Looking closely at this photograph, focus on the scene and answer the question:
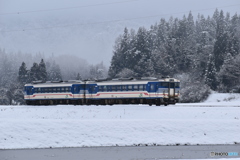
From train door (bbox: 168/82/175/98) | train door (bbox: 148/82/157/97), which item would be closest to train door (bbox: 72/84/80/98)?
train door (bbox: 148/82/157/97)

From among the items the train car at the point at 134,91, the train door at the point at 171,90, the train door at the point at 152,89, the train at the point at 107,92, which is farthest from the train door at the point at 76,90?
the train door at the point at 171,90

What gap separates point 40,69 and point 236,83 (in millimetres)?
47301

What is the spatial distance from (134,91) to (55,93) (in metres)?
12.4

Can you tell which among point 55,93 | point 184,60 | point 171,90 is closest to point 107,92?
point 171,90

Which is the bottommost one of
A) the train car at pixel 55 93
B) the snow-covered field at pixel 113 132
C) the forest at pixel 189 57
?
the snow-covered field at pixel 113 132

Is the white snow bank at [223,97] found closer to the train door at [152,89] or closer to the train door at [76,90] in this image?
the train door at [152,89]

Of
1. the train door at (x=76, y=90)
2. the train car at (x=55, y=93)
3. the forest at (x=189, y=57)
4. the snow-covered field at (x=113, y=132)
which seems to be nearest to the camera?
the snow-covered field at (x=113, y=132)

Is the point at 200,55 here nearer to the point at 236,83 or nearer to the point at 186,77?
the point at 186,77

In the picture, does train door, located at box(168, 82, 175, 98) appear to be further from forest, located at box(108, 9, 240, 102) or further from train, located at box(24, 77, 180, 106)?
forest, located at box(108, 9, 240, 102)

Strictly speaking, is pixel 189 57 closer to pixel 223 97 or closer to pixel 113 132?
pixel 223 97

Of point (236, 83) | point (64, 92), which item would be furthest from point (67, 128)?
point (236, 83)

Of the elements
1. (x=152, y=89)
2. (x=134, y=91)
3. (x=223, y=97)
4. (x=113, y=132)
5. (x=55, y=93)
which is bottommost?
(x=113, y=132)

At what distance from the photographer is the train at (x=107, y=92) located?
43938 mm

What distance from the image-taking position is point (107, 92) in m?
48.2
